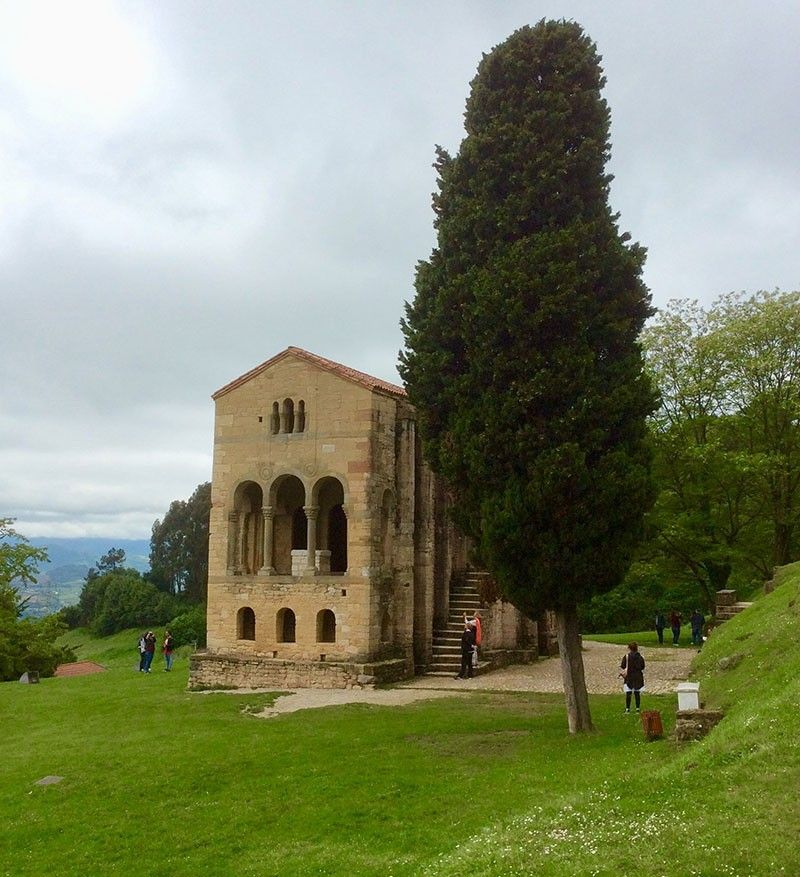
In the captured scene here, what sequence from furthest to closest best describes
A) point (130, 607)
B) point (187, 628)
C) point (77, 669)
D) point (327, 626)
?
1. point (130, 607)
2. point (187, 628)
3. point (77, 669)
4. point (327, 626)

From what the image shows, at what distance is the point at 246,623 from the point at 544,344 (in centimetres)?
1554

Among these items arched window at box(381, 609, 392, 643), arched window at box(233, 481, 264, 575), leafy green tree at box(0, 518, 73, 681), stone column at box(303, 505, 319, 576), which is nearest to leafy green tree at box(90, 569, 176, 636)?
leafy green tree at box(0, 518, 73, 681)

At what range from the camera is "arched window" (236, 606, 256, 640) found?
25.6 meters

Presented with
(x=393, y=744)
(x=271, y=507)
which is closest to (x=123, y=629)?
(x=271, y=507)

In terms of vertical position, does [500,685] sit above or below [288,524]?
below

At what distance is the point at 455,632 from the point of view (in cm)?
2689

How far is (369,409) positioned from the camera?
80.3 feet

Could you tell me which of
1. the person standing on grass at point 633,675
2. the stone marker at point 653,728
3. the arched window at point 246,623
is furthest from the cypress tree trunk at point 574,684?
the arched window at point 246,623

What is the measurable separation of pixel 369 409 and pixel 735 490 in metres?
15.8

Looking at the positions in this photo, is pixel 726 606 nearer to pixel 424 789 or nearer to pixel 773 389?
pixel 773 389

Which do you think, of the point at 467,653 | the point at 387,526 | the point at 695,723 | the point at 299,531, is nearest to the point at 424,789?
the point at 695,723

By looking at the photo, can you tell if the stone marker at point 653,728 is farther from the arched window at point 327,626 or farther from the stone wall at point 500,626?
the stone wall at point 500,626

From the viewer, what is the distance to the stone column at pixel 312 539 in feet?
80.7

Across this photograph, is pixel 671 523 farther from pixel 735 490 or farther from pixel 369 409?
pixel 369 409
